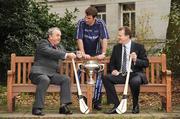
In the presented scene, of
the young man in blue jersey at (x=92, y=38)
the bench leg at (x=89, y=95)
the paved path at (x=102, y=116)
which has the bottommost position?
the paved path at (x=102, y=116)

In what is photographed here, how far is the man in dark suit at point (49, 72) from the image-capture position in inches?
340

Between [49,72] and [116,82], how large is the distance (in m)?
1.21

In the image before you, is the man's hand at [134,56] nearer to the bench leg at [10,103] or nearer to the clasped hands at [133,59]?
the clasped hands at [133,59]

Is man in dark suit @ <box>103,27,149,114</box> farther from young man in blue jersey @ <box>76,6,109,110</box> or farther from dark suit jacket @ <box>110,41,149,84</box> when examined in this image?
young man in blue jersey @ <box>76,6,109,110</box>

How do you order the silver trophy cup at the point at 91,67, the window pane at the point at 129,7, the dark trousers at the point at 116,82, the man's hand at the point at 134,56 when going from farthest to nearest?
the window pane at the point at 129,7, the silver trophy cup at the point at 91,67, the man's hand at the point at 134,56, the dark trousers at the point at 116,82

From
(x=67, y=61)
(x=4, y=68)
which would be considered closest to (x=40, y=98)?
(x=67, y=61)

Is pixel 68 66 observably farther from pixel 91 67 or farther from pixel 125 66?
pixel 125 66

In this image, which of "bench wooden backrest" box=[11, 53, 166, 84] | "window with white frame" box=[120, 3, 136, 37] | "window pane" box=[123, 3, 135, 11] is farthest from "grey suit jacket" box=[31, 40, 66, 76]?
"window pane" box=[123, 3, 135, 11]

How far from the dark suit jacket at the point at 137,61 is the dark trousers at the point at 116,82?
157 millimetres

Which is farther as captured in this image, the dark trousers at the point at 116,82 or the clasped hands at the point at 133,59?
the clasped hands at the point at 133,59

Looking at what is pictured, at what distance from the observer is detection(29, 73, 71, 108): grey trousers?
8.61 metres

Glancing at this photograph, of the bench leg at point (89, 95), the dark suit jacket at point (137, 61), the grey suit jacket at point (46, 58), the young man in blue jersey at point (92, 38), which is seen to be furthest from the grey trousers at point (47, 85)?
the dark suit jacket at point (137, 61)

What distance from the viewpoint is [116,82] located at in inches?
357

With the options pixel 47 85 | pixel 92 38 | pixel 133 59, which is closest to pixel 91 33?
pixel 92 38
